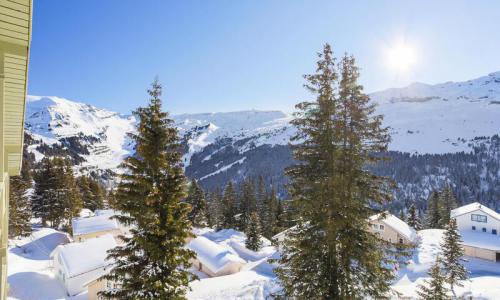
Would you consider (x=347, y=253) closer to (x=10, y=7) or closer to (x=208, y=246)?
(x=10, y=7)

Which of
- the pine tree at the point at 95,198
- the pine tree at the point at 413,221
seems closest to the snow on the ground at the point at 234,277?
the pine tree at the point at 413,221

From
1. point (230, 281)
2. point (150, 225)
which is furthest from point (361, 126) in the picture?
point (230, 281)

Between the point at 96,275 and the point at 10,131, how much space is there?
91.0ft

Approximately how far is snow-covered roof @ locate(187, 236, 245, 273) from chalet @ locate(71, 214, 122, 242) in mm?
13968

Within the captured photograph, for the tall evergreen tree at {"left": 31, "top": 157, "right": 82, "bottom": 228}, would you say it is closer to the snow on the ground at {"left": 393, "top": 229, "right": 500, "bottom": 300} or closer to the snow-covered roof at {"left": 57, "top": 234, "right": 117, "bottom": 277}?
the snow-covered roof at {"left": 57, "top": 234, "right": 117, "bottom": 277}

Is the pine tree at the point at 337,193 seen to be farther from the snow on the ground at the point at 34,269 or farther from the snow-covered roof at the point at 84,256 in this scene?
the snow on the ground at the point at 34,269

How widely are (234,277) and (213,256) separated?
790cm

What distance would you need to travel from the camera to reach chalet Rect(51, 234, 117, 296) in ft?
96.8

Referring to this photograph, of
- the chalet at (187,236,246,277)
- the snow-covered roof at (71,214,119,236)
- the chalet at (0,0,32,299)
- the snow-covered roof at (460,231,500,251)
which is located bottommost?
the chalet at (187,236,246,277)

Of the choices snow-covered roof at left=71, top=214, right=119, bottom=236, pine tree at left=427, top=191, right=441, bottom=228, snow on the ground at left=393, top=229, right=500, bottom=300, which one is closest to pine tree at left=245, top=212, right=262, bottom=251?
snow on the ground at left=393, top=229, right=500, bottom=300

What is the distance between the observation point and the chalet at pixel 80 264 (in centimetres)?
2950

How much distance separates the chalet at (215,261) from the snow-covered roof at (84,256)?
11350 millimetres

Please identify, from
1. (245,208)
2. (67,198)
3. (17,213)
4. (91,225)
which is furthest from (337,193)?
(245,208)

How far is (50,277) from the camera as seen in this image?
32.8 metres
